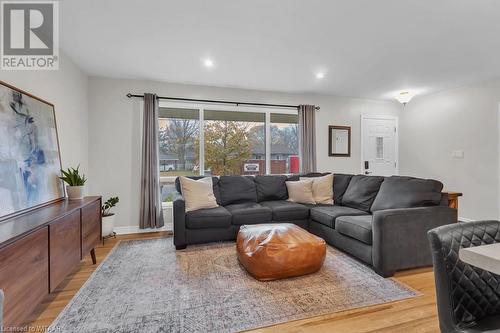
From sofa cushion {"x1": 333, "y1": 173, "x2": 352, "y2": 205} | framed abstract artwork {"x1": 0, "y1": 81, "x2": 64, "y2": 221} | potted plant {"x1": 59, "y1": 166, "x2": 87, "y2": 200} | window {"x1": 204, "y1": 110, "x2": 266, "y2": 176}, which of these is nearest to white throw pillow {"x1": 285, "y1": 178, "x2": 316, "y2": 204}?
sofa cushion {"x1": 333, "y1": 173, "x2": 352, "y2": 205}

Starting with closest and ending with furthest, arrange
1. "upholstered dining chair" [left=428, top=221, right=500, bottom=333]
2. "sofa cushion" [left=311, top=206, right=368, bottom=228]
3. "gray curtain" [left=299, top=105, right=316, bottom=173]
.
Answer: "upholstered dining chair" [left=428, top=221, right=500, bottom=333] → "sofa cushion" [left=311, top=206, right=368, bottom=228] → "gray curtain" [left=299, top=105, right=316, bottom=173]

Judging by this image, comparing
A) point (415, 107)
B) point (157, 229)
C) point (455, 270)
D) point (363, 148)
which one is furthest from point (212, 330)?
point (415, 107)

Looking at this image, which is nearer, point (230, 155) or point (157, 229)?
point (157, 229)

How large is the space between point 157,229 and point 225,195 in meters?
1.32

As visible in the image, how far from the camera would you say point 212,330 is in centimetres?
170

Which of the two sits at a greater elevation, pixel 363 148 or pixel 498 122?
pixel 498 122

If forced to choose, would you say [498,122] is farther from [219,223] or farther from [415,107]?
[219,223]

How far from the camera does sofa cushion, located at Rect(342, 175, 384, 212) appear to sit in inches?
131

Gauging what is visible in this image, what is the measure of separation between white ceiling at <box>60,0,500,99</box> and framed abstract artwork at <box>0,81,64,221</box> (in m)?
0.86

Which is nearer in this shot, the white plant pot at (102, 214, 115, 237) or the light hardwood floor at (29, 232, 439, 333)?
the light hardwood floor at (29, 232, 439, 333)

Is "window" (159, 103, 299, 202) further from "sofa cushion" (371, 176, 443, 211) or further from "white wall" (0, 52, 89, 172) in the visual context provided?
"sofa cushion" (371, 176, 443, 211)

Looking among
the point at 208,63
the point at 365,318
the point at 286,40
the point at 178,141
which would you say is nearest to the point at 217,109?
the point at 178,141

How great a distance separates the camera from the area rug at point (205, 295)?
179 centimetres

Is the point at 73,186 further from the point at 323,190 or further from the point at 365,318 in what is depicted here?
the point at 323,190
